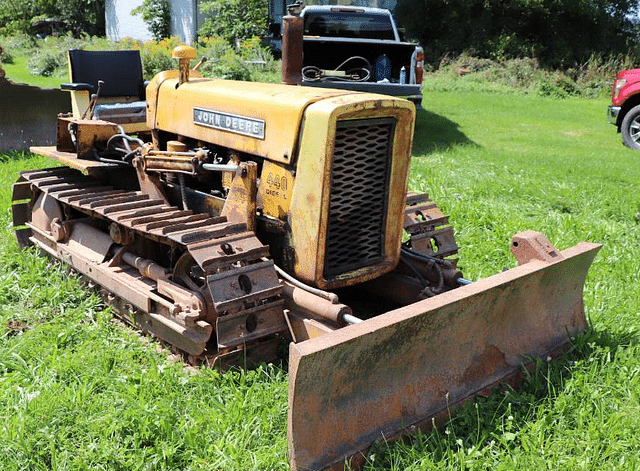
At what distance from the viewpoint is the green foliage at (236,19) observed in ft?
73.7

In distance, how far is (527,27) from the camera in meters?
25.4

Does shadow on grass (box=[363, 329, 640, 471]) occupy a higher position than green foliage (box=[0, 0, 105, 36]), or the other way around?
shadow on grass (box=[363, 329, 640, 471])

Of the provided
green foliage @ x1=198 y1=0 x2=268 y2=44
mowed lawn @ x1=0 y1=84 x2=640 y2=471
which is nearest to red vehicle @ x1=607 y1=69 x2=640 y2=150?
mowed lawn @ x1=0 y1=84 x2=640 y2=471

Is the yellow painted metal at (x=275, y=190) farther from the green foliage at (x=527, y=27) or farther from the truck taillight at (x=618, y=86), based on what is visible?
the green foliage at (x=527, y=27)

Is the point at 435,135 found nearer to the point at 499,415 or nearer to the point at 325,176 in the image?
the point at 325,176

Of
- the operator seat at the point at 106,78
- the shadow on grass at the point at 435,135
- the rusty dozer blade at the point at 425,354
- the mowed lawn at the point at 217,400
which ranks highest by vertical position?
the operator seat at the point at 106,78

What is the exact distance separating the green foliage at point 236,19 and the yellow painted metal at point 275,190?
62.8 ft

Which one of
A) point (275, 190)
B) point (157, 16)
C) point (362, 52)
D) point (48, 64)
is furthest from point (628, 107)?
point (157, 16)

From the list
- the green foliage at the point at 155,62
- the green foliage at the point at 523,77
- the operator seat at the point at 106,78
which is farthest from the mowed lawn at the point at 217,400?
the green foliage at the point at 523,77

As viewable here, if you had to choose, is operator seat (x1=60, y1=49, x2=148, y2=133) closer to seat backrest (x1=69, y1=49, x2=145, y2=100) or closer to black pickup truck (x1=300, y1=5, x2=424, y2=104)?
seat backrest (x1=69, y1=49, x2=145, y2=100)

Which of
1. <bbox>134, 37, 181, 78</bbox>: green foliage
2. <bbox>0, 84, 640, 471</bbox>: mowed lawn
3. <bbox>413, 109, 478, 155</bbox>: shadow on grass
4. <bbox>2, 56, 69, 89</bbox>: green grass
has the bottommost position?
<bbox>2, 56, 69, 89</bbox>: green grass

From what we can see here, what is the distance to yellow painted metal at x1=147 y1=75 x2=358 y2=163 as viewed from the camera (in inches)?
158

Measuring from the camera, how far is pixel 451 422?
11.4 ft

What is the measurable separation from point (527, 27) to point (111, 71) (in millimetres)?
20530
